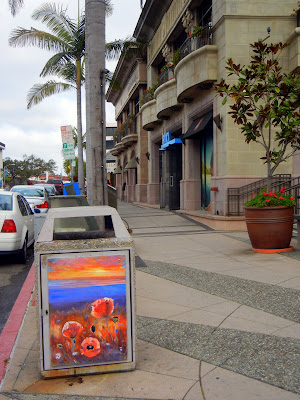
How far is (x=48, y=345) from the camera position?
3672 mm

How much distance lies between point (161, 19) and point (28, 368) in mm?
23070

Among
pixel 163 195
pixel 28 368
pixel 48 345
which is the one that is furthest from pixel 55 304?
pixel 163 195

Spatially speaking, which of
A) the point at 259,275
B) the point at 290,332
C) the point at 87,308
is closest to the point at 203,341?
the point at 290,332

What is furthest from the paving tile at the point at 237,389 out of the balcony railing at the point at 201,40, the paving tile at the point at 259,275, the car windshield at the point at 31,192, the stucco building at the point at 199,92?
the car windshield at the point at 31,192

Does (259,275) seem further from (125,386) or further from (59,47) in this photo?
(59,47)

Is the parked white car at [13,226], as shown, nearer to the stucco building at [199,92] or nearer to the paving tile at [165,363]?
the paving tile at [165,363]

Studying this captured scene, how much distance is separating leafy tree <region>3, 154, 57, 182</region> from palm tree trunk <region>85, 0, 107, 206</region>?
88.4m

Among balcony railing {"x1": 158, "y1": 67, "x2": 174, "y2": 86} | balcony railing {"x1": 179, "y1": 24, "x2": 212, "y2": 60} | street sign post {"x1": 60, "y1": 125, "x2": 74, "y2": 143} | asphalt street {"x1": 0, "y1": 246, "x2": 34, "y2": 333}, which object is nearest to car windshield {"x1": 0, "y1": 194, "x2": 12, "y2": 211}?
asphalt street {"x1": 0, "y1": 246, "x2": 34, "y2": 333}

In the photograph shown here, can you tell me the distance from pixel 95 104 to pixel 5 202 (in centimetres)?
304

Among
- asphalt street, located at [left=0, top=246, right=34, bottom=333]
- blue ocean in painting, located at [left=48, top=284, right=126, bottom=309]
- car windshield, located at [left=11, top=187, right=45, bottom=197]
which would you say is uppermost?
car windshield, located at [left=11, top=187, right=45, bottom=197]

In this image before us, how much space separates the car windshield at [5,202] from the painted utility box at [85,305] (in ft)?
20.4

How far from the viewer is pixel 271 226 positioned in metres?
9.41

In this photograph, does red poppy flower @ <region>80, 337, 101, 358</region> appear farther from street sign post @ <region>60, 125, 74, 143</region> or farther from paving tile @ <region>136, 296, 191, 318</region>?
street sign post @ <region>60, 125, 74, 143</region>

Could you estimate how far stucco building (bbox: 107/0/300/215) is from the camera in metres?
14.9
